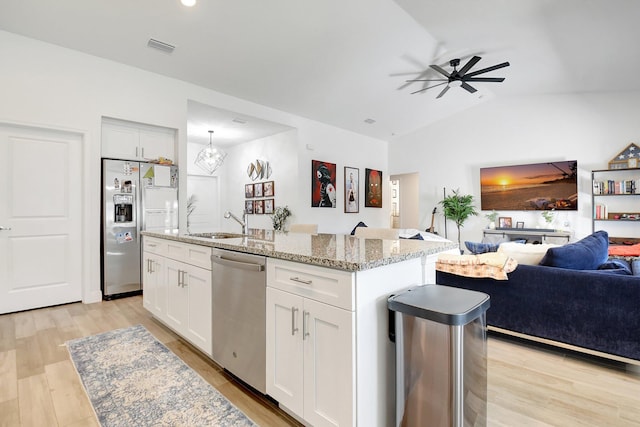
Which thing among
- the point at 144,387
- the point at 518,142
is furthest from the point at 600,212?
the point at 144,387

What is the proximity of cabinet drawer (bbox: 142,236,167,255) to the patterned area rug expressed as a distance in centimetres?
73

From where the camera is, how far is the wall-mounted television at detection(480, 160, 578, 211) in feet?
19.0

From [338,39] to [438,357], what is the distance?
388 centimetres

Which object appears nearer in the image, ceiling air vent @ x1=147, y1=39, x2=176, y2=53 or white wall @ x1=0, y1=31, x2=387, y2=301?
white wall @ x1=0, y1=31, x2=387, y2=301

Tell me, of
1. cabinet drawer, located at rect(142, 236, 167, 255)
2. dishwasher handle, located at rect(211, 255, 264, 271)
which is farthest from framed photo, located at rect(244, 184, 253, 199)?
dishwasher handle, located at rect(211, 255, 264, 271)

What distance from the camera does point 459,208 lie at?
6750 mm

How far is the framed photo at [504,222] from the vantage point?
20.9 feet

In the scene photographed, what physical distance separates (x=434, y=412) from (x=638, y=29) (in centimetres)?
476

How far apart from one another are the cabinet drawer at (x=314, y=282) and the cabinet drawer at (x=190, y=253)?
2.29 ft

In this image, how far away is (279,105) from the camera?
5543 millimetres

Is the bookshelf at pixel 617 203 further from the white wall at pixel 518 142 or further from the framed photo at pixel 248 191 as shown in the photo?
the framed photo at pixel 248 191

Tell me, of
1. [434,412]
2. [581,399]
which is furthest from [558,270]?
[434,412]

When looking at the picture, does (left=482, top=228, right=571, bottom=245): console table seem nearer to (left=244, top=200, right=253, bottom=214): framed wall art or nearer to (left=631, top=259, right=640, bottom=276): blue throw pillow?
(left=631, top=259, right=640, bottom=276): blue throw pillow

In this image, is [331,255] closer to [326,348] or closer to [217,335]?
[326,348]
